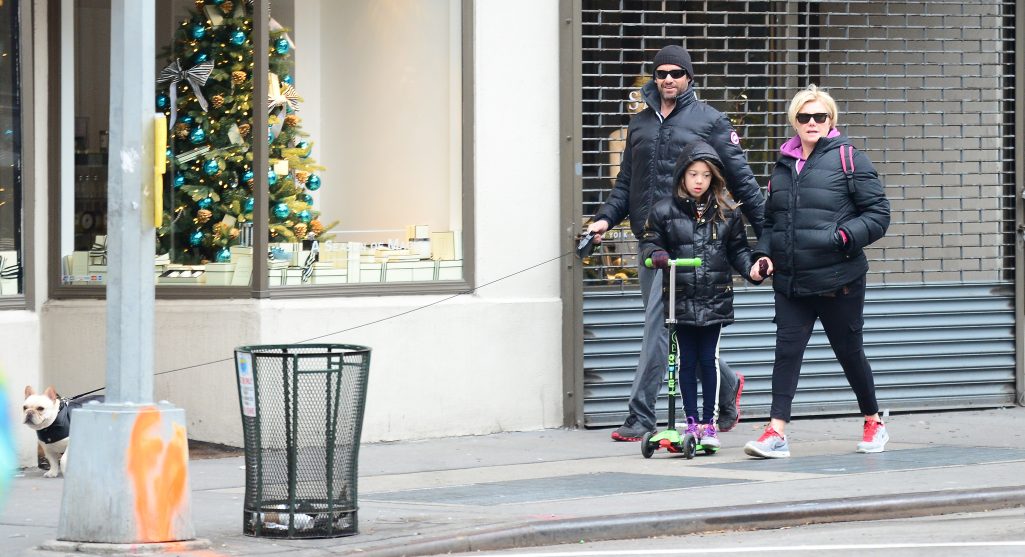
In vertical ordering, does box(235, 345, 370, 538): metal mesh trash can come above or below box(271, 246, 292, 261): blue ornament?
below

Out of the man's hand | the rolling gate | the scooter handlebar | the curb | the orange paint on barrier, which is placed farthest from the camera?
the rolling gate

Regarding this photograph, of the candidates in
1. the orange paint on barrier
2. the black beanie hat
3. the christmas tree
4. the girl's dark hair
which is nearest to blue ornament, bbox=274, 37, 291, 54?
the christmas tree

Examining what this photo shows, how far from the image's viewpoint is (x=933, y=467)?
9344mm

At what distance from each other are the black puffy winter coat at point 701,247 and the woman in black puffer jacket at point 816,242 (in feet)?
0.65

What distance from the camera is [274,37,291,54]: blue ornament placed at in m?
10.9

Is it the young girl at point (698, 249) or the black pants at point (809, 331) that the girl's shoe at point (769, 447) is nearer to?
the black pants at point (809, 331)

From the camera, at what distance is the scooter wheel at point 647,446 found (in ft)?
32.4

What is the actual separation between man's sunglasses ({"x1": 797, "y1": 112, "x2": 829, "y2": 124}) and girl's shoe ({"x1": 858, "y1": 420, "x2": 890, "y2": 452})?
6.31 ft

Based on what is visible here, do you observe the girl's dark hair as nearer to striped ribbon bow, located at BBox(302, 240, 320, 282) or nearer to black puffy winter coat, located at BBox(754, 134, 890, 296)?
black puffy winter coat, located at BBox(754, 134, 890, 296)

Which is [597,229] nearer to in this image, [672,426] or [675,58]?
[675,58]

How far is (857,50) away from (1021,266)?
2.19 meters

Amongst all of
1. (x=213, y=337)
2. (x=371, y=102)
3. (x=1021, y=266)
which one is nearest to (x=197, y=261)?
(x=213, y=337)

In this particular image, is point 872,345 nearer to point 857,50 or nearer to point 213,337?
point 857,50

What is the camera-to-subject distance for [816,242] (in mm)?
9609
